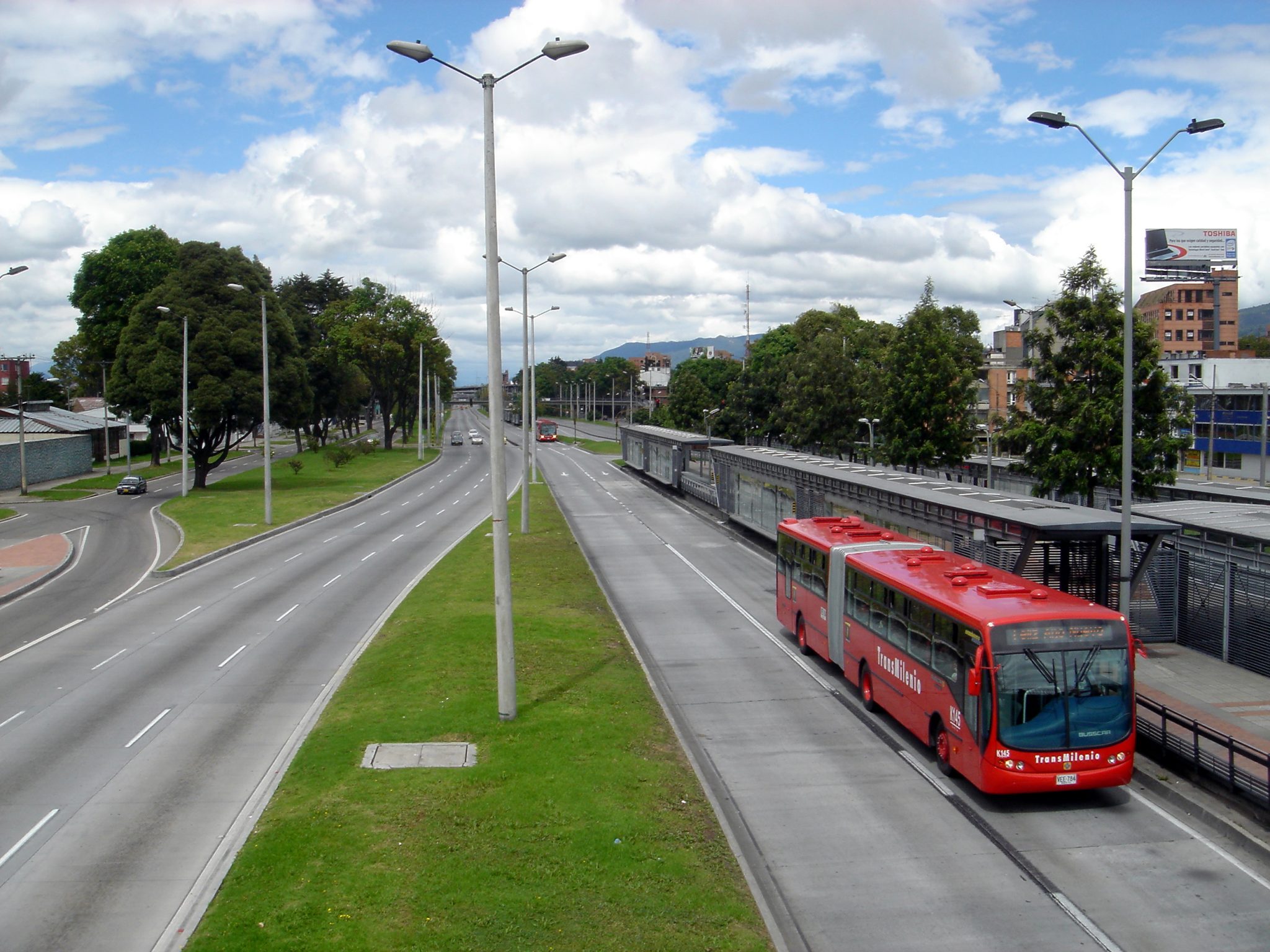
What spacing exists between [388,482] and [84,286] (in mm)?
26442

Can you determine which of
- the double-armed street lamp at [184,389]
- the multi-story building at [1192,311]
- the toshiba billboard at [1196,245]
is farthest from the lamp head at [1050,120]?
the multi-story building at [1192,311]

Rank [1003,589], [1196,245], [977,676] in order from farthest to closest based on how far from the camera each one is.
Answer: [1196,245], [1003,589], [977,676]

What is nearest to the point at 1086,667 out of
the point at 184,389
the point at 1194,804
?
the point at 1194,804

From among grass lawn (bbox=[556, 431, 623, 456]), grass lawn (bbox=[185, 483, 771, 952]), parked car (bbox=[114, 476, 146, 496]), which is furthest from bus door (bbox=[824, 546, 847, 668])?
grass lawn (bbox=[556, 431, 623, 456])

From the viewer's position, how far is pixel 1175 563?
22.8m

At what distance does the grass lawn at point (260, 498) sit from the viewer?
41.3 metres

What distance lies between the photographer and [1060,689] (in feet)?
43.1

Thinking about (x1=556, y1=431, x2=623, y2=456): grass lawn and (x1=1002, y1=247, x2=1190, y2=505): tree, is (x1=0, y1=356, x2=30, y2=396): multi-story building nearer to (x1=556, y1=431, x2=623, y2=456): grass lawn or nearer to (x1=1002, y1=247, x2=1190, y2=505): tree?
(x1=556, y1=431, x2=623, y2=456): grass lawn

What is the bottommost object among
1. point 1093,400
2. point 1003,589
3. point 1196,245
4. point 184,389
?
point 1003,589

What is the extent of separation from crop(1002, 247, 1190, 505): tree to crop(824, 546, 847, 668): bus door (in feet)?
31.7

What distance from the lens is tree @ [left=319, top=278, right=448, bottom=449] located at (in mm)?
92938

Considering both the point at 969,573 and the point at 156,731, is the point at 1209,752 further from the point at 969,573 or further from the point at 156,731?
the point at 156,731

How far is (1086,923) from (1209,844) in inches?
121

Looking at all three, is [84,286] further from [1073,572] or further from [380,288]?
[1073,572]
